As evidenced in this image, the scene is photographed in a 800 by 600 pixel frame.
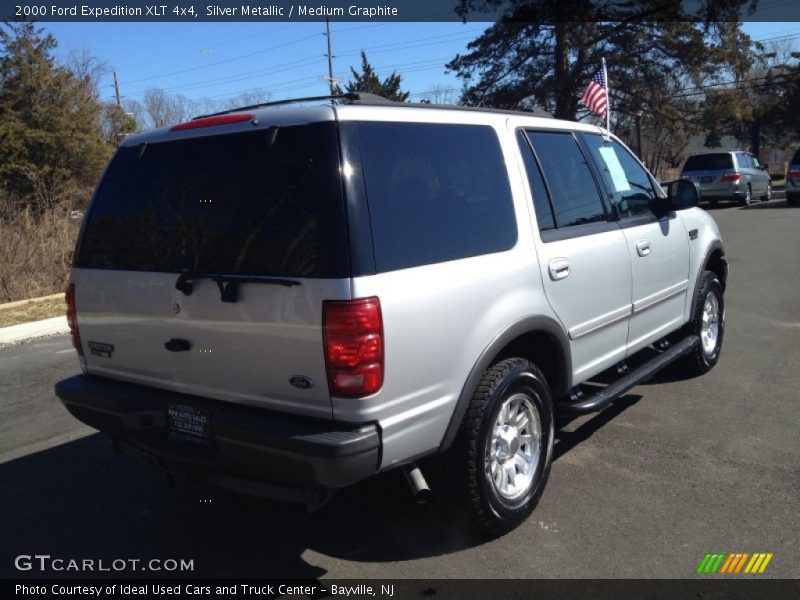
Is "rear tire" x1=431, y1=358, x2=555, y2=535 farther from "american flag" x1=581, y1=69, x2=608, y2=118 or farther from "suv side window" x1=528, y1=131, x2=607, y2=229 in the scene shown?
"american flag" x1=581, y1=69, x2=608, y2=118

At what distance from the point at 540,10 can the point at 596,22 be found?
2.54m

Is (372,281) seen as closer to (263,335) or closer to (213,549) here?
(263,335)

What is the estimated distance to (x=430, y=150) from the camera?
3.25 meters

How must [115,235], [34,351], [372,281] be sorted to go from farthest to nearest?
[34,351], [115,235], [372,281]

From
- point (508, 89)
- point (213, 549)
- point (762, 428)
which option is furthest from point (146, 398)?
point (508, 89)

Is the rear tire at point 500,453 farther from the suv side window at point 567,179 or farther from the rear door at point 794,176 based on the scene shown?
the rear door at point 794,176

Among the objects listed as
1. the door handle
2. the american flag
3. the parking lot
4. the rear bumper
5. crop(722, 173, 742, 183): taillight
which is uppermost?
the american flag

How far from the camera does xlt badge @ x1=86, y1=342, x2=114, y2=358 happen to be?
11.5ft

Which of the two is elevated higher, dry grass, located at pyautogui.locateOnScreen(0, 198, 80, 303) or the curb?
dry grass, located at pyautogui.locateOnScreen(0, 198, 80, 303)

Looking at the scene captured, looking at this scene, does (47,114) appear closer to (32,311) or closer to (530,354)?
(32,311)

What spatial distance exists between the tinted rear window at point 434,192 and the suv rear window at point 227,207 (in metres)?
0.21

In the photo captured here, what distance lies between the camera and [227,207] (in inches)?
120

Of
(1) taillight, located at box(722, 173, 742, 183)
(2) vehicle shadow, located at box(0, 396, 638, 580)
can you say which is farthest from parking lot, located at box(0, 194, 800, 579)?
(1) taillight, located at box(722, 173, 742, 183)

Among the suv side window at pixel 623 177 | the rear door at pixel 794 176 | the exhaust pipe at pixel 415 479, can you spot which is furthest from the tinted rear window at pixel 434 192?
the rear door at pixel 794 176
